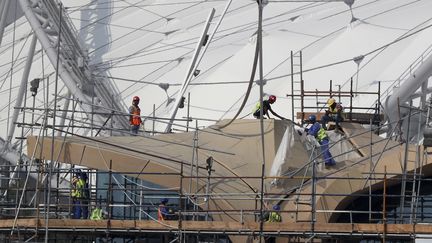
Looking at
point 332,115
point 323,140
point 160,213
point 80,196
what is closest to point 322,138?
point 323,140

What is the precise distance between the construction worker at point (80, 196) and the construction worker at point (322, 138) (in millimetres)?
6286

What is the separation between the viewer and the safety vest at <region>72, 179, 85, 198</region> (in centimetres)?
4538

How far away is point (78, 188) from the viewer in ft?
148

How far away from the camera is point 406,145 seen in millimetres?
42531

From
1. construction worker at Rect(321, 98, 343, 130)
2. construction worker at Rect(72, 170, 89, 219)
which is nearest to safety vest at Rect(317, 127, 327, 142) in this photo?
construction worker at Rect(321, 98, 343, 130)

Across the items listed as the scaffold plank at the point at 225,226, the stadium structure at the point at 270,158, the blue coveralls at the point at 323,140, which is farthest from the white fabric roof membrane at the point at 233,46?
the scaffold plank at the point at 225,226

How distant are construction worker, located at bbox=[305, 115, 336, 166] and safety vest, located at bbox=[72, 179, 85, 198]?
6344mm

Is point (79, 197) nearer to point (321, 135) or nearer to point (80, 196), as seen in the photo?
point (80, 196)

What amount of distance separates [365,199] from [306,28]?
26887 mm

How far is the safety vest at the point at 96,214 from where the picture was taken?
144 ft

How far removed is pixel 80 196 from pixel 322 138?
21.9 feet

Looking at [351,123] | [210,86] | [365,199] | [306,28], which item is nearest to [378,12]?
[306,28]

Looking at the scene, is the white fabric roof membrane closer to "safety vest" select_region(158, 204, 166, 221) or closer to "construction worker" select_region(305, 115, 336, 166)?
"construction worker" select_region(305, 115, 336, 166)

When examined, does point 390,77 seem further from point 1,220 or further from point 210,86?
point 1,220
